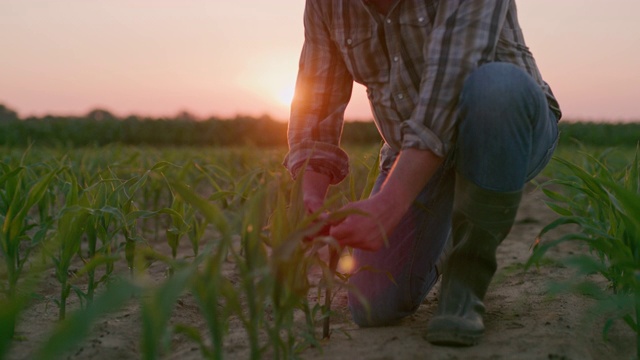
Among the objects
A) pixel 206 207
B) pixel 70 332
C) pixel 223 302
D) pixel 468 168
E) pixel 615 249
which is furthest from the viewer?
pixel 223 302

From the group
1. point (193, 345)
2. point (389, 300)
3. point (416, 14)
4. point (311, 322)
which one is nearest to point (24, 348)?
point (193, 345)

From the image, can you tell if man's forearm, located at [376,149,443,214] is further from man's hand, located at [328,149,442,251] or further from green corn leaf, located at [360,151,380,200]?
green corn leaf, located at [360,151,380,200]

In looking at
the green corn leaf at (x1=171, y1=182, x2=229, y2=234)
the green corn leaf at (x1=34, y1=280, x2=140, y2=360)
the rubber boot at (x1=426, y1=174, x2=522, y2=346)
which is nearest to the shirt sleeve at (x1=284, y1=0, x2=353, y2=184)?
the rubber boot at (x1=426, y1=174, x2=522, y2=346)

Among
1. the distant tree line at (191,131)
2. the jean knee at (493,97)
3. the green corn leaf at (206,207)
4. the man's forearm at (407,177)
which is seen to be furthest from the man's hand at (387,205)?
the distant tree line at (191,131)

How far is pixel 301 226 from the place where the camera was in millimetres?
1238

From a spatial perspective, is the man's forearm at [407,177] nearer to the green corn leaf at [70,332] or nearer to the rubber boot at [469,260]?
the rubber boot at [469,260]

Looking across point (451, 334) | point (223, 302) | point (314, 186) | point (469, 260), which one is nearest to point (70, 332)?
point (451, 334)

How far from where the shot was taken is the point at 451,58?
1.63m

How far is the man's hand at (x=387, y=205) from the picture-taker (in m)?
1.39

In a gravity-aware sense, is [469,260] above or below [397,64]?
below

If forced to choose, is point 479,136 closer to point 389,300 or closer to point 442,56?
point 442,56

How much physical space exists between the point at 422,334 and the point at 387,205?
506 mm

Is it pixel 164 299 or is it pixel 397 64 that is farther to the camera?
pixel 397 64

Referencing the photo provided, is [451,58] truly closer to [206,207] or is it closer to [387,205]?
[387,205]
